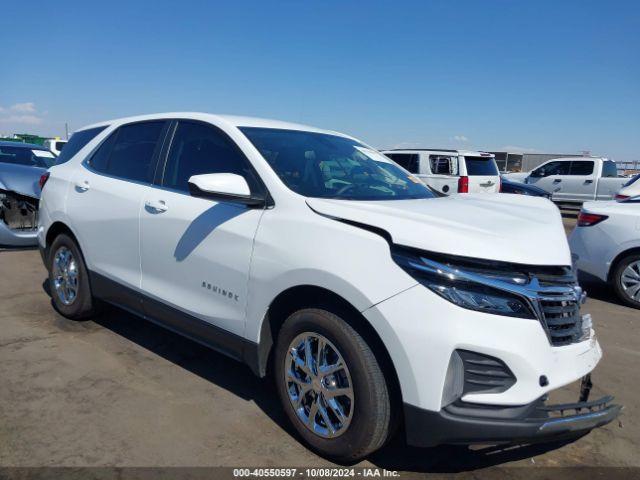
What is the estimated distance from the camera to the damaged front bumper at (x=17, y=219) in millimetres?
6281

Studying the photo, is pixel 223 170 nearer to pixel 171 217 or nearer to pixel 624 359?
pixel 171 217

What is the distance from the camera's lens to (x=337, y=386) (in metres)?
2.56

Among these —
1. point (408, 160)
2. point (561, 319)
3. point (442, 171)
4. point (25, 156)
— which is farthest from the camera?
point (408, 160)

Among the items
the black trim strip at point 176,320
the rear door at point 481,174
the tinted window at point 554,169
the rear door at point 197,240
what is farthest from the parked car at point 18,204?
the tinted window at point 554,169

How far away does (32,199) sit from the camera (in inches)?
271

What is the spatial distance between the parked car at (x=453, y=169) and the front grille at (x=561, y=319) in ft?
34.4

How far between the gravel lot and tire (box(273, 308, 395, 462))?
0.61ft

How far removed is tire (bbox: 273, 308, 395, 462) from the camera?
7.85 feet

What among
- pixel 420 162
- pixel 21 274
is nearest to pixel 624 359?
pixel 21 274

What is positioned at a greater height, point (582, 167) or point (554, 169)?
point (582, 167)

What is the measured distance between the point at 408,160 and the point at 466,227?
1151cm

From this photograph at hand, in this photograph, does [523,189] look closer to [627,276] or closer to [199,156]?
[627,276]

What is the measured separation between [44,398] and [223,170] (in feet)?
5.99

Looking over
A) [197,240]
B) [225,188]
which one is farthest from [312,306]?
[197,240]
